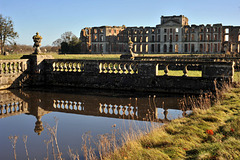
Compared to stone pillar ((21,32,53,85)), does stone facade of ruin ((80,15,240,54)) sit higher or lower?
higher

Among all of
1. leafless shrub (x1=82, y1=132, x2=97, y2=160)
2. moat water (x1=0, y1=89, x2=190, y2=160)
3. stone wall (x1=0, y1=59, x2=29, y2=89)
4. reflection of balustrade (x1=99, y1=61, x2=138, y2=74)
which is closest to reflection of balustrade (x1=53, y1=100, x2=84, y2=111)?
moat water (x1=0, y1=89, x2=190, y2=160)

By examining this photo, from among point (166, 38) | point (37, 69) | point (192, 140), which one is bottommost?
point (192, 140)

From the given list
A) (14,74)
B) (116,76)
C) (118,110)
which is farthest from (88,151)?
(14,74)

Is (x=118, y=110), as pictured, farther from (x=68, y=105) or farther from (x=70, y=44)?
(x=70, y=44)

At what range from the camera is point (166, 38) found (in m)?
85.0

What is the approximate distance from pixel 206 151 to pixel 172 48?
8284 cm

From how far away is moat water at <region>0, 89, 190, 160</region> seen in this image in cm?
556

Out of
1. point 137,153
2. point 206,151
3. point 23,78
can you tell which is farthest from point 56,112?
point 23,78

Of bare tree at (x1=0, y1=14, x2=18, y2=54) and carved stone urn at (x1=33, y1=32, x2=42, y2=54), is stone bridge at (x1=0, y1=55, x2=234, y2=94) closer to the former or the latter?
carved stone urn at (x1=33, y1=32, x2=42, y2=54)

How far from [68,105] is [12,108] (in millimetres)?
1727

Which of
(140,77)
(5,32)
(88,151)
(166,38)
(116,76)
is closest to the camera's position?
(88,151)

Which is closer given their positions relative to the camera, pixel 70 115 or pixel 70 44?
pixel 70 115

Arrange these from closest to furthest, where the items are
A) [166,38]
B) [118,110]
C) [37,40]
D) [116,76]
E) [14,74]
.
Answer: [118,110] → [116,76] → [14,74] → [37,40] → [166,38]

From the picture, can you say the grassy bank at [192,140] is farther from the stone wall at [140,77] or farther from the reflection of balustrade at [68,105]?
the stone wall at [140,77]
